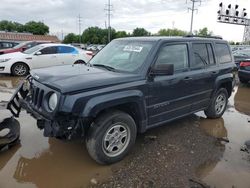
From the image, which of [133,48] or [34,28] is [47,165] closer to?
[133,48]

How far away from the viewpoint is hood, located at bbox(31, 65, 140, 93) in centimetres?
302

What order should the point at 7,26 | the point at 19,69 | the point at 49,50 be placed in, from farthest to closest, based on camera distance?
the point at 7,26 < the point at 49,50 < the point at 19,69

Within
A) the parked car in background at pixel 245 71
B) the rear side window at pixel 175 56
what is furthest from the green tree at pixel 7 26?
the rear side window at pixel 175 56

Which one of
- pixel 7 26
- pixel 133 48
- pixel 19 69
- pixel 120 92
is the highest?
pixel 7 26

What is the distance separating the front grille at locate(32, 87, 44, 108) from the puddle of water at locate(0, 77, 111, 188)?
914 millimetres

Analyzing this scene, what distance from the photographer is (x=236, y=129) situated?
515cm

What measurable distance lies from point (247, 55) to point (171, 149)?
11.9m

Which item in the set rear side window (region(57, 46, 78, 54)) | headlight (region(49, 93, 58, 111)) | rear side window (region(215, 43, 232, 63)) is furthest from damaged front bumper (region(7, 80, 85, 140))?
rear side window (region(57, 46, 78, 54))

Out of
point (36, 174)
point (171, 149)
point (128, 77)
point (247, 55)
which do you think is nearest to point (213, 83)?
point (171, 149)

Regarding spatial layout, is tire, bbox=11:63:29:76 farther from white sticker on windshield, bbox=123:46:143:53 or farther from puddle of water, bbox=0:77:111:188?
white sticker on windshield, bbox=123:46:143:53

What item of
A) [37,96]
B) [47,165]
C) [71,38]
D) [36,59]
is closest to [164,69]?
[37,96]

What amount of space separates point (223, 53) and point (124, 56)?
2664 mm

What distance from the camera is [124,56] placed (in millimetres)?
4109

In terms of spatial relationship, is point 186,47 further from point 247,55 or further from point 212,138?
point 247,55
